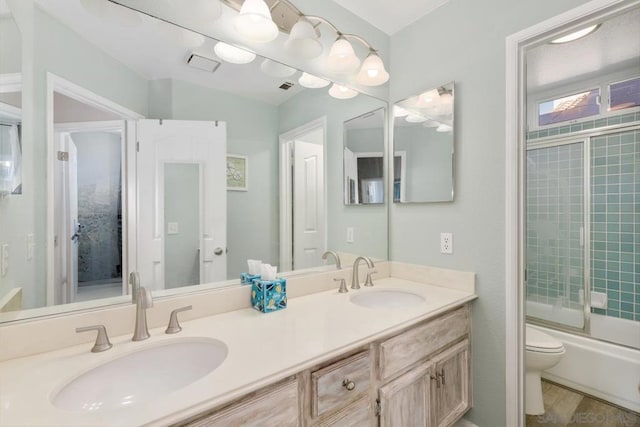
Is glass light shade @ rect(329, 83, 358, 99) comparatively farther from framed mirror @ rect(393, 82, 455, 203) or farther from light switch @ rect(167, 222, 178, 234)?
light switch @ rect(167, 222, 178, 234)

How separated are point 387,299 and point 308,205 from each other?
72cm

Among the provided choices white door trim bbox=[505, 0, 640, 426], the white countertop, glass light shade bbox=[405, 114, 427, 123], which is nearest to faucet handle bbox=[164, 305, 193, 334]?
the white countertop

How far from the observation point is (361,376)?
1.05 metres

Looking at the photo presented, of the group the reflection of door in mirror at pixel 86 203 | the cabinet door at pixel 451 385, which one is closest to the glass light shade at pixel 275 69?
the reflection of door in mirror at pixel 86 203

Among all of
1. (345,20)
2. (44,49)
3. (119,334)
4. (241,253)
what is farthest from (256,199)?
(345,20)

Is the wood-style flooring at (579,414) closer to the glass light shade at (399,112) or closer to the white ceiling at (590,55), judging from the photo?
the glass light shade at (399,112)

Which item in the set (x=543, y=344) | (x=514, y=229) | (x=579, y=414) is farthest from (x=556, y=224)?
(x=514, y=229)

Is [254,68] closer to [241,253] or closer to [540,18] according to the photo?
[241,253]

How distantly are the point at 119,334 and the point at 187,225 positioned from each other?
1.55 feet

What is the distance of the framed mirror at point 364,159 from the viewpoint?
1.93 meters

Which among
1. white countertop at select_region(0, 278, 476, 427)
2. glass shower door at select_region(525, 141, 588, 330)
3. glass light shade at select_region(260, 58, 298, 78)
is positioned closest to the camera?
white countertop at select_region(0, 278, 476, 427)

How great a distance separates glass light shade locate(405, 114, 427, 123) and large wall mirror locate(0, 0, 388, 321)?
1.84ft

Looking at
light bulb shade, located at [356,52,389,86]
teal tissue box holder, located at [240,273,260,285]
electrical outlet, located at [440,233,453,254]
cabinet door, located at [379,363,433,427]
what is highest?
light bulb shade, located at [356,52,389,86]

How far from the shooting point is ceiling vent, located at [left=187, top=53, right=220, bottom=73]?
127cm
